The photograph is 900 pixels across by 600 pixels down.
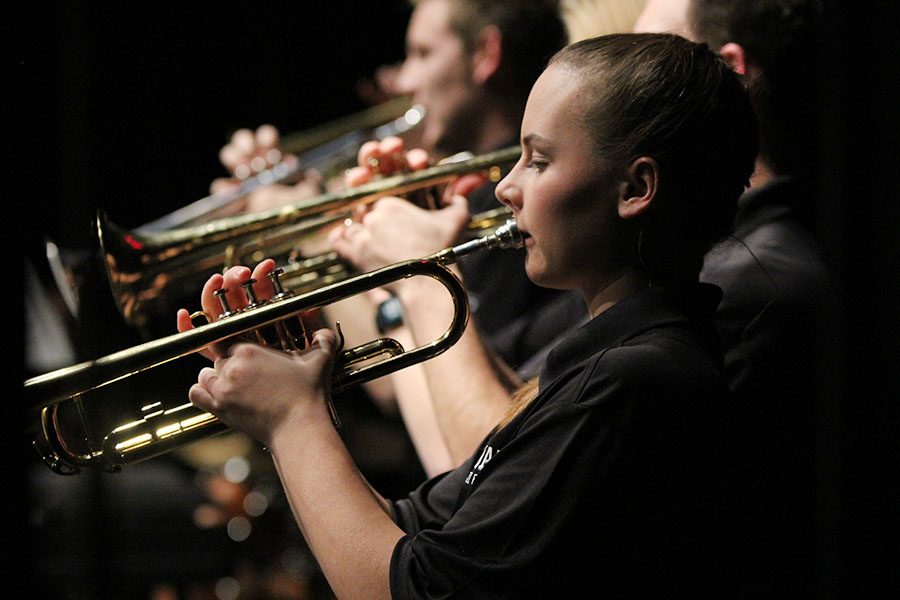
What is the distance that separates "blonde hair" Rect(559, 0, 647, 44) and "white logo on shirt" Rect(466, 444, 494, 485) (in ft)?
3.05

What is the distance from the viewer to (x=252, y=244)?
207 centimetres

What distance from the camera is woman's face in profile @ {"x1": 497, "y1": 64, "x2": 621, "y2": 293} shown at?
1214 mm

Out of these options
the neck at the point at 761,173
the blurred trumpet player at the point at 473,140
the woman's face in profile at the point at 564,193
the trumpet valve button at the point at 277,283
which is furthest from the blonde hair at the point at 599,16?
the trumpet valve button at the point at 277,283

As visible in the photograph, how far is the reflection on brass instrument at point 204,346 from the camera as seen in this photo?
4.10 ft

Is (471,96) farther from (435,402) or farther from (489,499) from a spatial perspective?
(489,499)

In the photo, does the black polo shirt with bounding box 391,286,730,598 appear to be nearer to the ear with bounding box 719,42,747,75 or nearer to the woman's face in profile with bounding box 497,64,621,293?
the woman's face in profile with bounding box 497,64,621,293

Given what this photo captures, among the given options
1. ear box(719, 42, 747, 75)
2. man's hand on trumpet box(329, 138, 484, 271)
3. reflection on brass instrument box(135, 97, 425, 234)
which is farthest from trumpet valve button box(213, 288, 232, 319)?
reflection on brass instrument box(135, 97, 425, 234)

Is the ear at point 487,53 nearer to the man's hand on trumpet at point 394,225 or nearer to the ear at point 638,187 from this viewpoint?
the man's hand on trumpet at point 394,225

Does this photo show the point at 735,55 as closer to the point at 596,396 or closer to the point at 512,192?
the point at 512,192

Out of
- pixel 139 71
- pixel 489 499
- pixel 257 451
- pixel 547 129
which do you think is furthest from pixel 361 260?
pixel 257 451

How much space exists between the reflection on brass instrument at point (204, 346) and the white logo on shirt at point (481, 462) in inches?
8.2

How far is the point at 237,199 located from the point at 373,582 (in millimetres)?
1744

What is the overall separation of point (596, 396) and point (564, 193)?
0.91 feet

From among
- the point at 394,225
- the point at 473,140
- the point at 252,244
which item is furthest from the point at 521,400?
the point at 473,140
